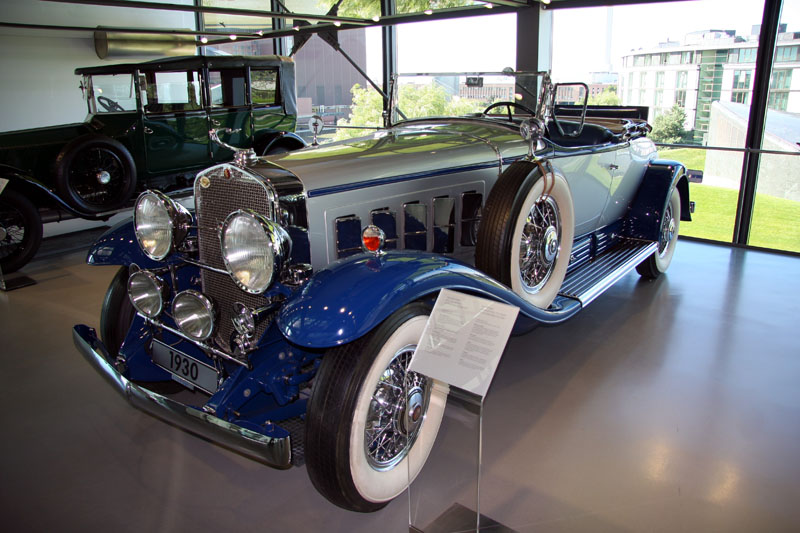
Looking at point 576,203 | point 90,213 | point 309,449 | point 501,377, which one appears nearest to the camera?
point 309,449

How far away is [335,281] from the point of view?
2.28 m

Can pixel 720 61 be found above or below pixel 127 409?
above

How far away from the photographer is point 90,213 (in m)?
6.30

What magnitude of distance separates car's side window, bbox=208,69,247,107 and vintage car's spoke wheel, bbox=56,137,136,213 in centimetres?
164

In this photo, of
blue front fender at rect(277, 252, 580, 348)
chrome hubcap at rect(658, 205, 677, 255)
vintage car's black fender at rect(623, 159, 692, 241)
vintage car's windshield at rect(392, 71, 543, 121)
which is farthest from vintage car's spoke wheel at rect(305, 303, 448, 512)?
chrome hubcap at rect(658, 205, 677, 255)

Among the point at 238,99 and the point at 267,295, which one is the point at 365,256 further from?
the point at 238,99

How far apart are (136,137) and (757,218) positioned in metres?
10.4

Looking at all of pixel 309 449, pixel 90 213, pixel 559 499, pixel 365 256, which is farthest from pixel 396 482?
pixel 90 213

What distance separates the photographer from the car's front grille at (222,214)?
264 centimetres

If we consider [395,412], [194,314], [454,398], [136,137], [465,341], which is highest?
[136,137]

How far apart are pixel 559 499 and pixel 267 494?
127 cm

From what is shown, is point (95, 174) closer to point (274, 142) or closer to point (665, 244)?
point (274, 142)

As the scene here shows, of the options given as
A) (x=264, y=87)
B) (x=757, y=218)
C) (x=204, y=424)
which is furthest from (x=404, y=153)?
(x=757, y=218)

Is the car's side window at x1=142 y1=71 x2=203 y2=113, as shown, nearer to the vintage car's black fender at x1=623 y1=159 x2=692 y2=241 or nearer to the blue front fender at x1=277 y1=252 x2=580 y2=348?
the vintage car's black fender at x1=623 y1=159 x2=692 y2=241
